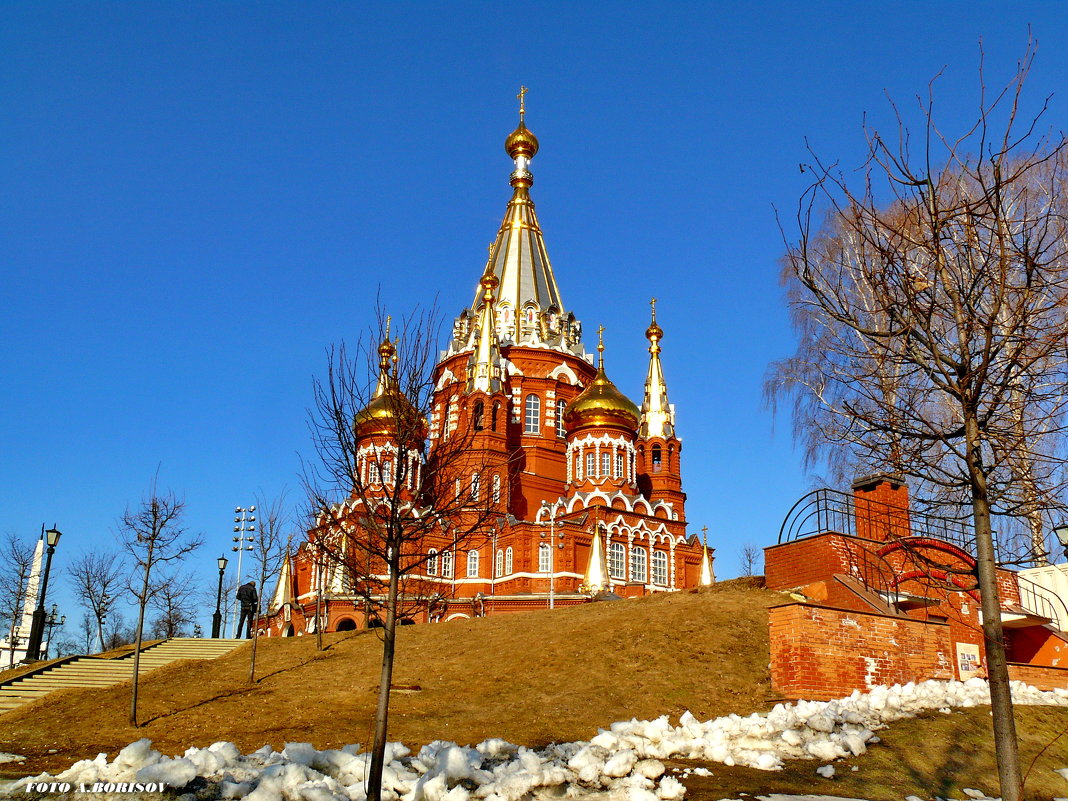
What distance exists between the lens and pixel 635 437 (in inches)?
1636

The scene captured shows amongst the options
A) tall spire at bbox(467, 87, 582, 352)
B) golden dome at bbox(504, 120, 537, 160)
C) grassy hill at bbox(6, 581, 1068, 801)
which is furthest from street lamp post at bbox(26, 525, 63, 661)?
golden dome at bbox(504, 120, 537, 160)

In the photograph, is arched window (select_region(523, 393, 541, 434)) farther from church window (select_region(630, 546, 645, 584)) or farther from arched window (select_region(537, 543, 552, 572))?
church window (select_region(630, 546, 645, 584))

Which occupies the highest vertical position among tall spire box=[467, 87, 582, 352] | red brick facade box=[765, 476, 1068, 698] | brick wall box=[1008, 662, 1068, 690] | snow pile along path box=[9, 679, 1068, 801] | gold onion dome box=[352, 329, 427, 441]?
tall spire box=[467, 87, 582, 352]

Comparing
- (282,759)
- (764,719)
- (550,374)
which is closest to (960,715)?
(764,719)

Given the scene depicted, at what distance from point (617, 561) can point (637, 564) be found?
1161 mm

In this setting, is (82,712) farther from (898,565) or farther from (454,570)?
(454,570)

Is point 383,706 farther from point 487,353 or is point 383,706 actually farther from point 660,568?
point 487,353

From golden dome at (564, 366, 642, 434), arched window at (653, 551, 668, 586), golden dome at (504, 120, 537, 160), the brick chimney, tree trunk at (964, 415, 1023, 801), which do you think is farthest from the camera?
golden dome at (504, 120, 537, 160)

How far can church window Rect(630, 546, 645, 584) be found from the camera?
3809 centimetres

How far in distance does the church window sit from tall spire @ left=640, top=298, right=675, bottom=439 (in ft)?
22.5

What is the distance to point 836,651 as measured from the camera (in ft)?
41.5

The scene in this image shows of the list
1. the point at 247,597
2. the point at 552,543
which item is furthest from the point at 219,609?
the point at 552,543

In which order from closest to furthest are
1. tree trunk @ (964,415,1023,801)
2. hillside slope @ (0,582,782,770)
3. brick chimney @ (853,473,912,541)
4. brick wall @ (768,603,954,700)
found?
tree trunk @ (964,415,1023,801) < brick wall @ (768,603,954,700) < hillside slope @ (0,582,782,770) < brick chimney @ (853,473,912,541)

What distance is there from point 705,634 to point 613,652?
1664 mm
